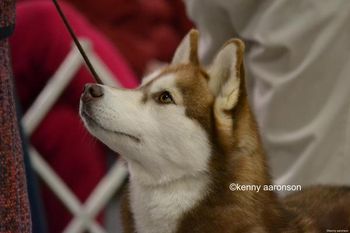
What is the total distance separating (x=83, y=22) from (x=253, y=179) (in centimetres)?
66

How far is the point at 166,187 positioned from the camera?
742 millimetres

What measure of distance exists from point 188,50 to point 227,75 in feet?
0.21

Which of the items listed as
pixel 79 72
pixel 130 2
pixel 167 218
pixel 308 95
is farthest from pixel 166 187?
pixel 130 2

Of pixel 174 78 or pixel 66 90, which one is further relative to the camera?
pixel 66 90

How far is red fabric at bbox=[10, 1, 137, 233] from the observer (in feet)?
4.33

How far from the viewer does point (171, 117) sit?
76 centimetres

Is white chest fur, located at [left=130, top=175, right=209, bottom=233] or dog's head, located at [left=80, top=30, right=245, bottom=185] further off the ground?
dog's head, located at [left=80, top=30, right=245, bottom=185]

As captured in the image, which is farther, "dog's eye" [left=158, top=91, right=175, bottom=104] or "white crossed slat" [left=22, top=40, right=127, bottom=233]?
→ "white crossed slat" [left=22, top=40, right=127, bottom=233]

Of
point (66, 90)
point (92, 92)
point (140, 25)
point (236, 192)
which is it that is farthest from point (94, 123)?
point (140, 25)

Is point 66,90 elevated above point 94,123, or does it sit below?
below

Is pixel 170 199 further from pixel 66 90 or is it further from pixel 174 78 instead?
pixel 66 90

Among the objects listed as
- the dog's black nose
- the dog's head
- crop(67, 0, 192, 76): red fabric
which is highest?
the dog's black nose

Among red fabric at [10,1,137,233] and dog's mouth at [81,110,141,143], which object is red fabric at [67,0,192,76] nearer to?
red fabric at [10,1,137,233]

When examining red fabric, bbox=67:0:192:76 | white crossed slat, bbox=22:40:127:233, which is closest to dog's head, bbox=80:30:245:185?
red fabric, bbox=67:0:192:76
